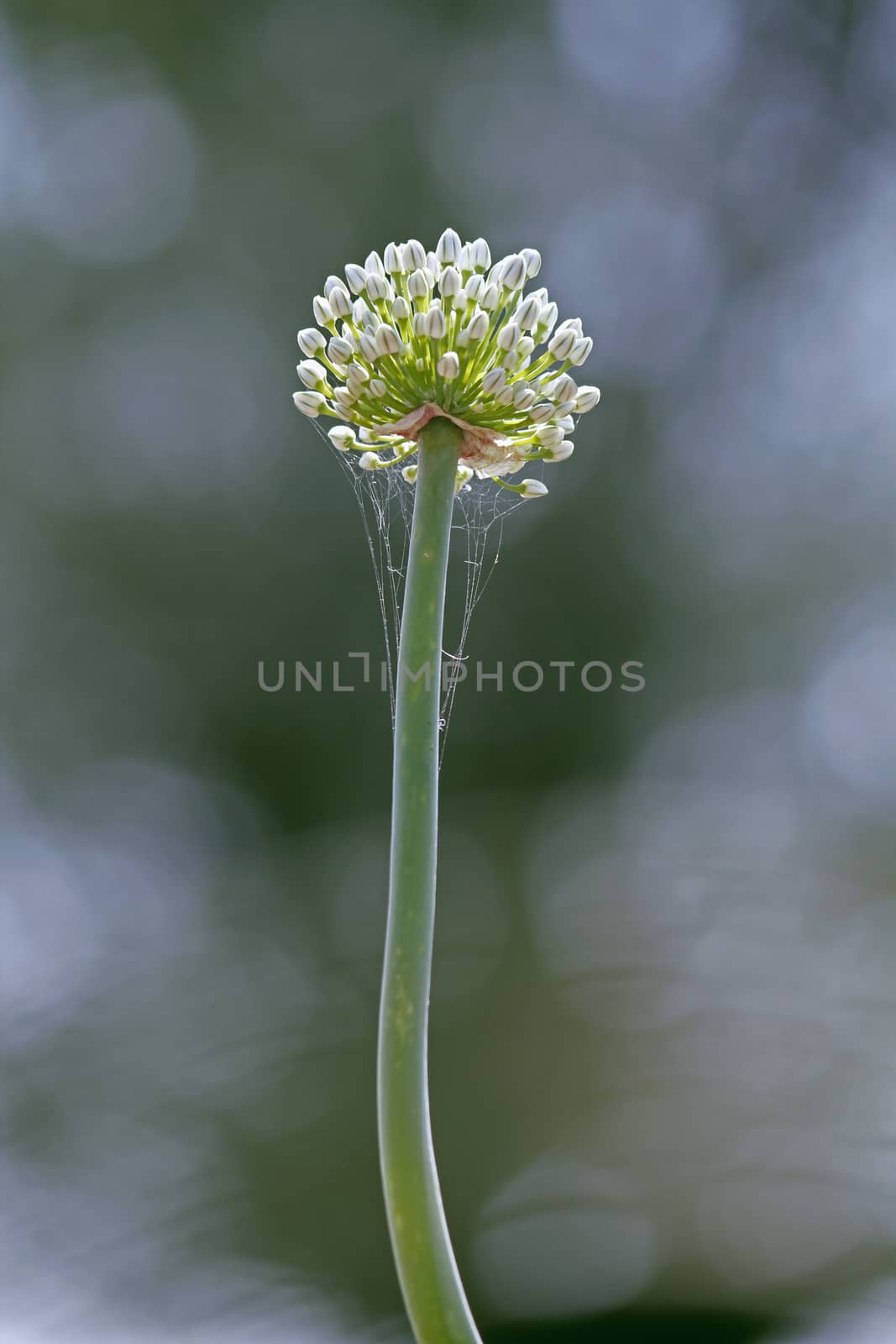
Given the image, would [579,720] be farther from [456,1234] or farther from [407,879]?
[407,879]

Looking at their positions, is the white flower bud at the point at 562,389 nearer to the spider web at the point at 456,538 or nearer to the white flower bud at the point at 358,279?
the white flower bud at the point at 358,279

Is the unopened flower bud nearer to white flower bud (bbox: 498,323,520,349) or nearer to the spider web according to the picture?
white flower bud (bbox: 498,323,520,349)

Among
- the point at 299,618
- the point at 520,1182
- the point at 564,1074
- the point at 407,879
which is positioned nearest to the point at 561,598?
the point at 299,618

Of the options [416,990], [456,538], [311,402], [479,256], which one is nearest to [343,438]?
[311,402]

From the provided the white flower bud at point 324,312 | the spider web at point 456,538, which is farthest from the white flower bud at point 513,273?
the spider web at point 456,538

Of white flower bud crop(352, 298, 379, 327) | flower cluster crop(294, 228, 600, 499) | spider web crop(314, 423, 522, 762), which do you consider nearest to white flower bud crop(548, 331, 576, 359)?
flower cluster crop(294, 228, 600, 499)

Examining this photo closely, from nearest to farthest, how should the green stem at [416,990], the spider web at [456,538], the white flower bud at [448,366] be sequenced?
the green stem at [416,990] → the white flower bud at [448,366] → the spider web at [456,538]

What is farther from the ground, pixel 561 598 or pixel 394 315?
pixel 561 598
